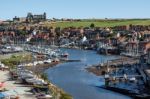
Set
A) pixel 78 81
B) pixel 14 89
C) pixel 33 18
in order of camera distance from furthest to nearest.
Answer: pixel 33 18, pixel 78 81, pixel 14 89

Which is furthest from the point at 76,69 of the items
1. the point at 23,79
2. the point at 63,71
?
the point at 23,79

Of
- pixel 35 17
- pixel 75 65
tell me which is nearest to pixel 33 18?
pixel 35 17

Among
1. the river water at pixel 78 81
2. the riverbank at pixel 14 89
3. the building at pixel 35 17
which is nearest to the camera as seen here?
the riverbank at pixel 14 89

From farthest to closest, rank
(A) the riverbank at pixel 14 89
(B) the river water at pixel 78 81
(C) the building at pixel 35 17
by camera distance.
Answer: (C) the building at pixel 35 17, (B) the river water at pixel 78 81, (A) the riverbank at pixel 14 89

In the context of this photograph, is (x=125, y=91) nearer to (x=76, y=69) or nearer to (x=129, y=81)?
(x=129, y=81)

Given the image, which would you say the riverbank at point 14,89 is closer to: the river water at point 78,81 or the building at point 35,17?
the river water at point 78,81

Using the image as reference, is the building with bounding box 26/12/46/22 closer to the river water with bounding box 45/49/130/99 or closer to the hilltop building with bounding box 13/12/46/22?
the hilltop building with bounding box 13/12/46/22

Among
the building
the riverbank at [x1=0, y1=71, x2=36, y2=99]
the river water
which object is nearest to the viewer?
the riverbank at [x1=0, y1=71, x2=36, y2=99]

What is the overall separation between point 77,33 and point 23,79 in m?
64.1

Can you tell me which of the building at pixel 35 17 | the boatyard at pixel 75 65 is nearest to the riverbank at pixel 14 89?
the boatyard at pixel 75 65

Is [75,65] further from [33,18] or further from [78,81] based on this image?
[33,18]

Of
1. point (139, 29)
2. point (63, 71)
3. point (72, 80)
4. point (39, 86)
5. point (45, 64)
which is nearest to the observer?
point (39, 86)

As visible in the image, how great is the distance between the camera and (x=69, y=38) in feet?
324

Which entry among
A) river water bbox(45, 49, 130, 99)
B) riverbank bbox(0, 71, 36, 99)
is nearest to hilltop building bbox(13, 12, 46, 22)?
river water bbox(45, 49, 130, 99)
